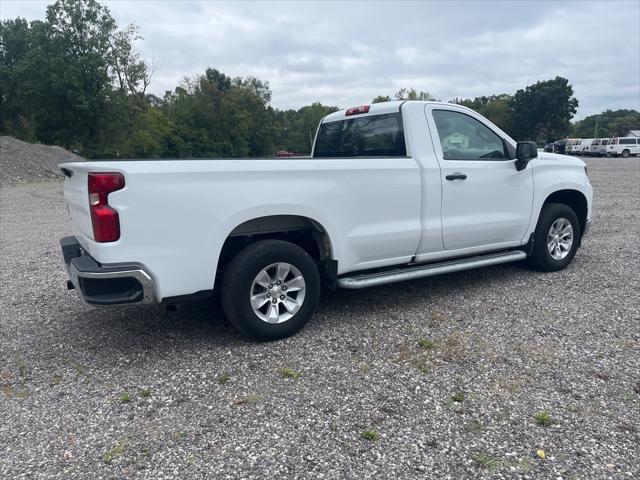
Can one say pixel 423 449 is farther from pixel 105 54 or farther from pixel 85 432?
pixel 105 54

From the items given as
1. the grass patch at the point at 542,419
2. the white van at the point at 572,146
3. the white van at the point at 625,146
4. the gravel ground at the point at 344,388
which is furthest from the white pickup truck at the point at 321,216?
the white van at the point at 572,146

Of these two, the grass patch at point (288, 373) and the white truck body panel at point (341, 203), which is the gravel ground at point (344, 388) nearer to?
the grass patch at point (288, 373)

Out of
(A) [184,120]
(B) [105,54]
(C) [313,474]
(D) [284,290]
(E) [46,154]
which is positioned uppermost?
(B) [105,54]

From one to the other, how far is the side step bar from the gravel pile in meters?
21.9

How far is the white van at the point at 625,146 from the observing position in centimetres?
4347

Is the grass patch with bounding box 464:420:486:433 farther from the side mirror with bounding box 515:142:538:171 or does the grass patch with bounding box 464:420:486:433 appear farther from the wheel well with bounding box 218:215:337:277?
the side mirror with bounding box 515:142:538:171

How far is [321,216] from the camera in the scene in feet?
13.4

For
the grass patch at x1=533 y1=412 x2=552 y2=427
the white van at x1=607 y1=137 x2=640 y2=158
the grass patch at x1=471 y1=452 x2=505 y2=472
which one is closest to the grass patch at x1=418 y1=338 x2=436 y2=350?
the grass patch at x1=533 y1=412 x2=552 y2=427

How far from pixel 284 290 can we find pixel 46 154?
28.3 meters

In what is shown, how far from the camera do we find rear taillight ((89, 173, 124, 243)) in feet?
10.7

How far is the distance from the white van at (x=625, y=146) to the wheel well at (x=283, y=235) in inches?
1893

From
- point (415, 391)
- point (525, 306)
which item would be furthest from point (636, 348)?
point (415, 391)

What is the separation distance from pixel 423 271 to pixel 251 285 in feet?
5.73

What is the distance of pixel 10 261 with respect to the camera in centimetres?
728
